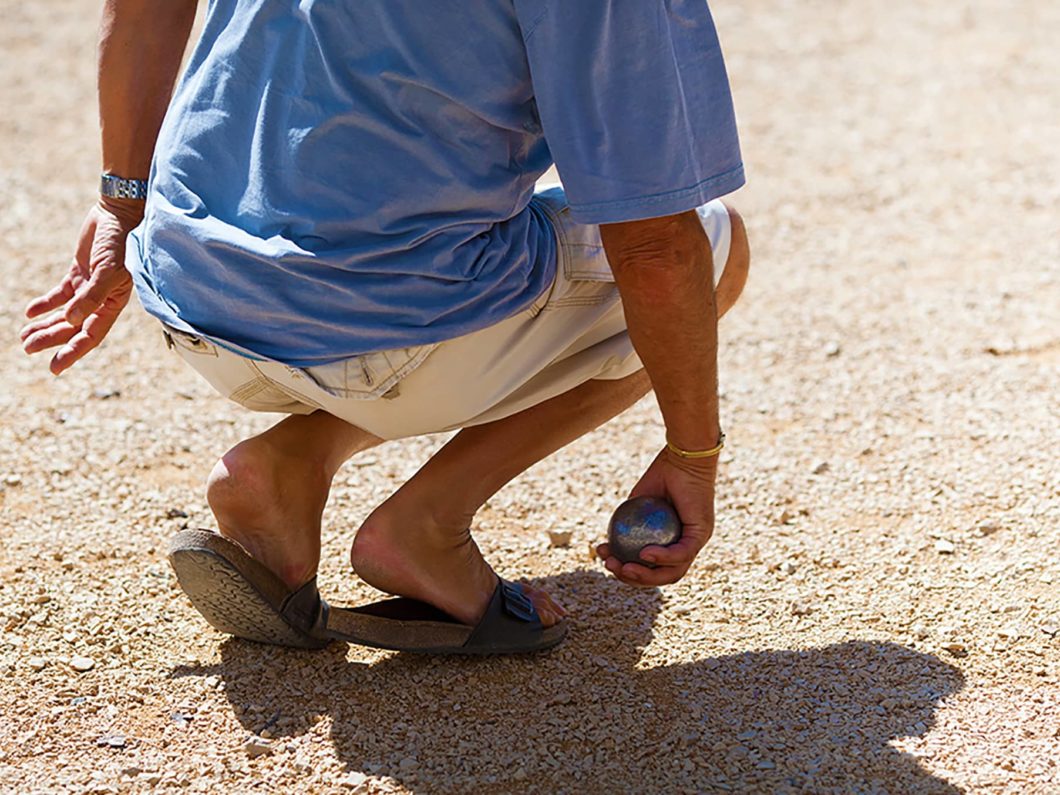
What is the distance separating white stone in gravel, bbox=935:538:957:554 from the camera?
3.14m

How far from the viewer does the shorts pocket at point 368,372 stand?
2369 mm

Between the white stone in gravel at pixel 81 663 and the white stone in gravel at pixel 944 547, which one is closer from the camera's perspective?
the white stone in gravel at pixel 81 663

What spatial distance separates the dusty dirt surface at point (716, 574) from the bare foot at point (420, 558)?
14cm

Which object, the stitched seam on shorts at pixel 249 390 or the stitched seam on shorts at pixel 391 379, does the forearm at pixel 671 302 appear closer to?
the stitched seam on shorts at pixel 391 379

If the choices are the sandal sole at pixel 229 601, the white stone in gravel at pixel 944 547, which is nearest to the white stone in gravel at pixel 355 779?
the sandal sole at pixel 229 601

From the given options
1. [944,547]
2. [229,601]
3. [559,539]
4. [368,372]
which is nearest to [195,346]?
[368,372]

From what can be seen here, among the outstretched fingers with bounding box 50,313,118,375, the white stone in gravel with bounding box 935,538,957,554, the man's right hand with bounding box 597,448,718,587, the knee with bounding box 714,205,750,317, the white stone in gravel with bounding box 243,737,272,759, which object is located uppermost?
the outstretched fingers with bounding box 50,313,118,375

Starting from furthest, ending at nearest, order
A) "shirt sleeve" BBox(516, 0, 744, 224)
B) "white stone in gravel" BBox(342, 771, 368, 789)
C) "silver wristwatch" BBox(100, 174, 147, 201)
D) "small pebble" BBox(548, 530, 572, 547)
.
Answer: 1. "small pebble" BBox(548, 530, 572, 547)
2. "silver wristwatch" BBox(100, 174, 147, 201)
3. "white stone in gravel" BBox(342, 771, 368, 789)
4. "shirt sleeve" BBox(516, 0, 744, 224)

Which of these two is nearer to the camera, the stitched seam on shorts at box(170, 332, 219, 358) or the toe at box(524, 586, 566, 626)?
the stitched seam on shorts at box(170, 332, 219, 358)

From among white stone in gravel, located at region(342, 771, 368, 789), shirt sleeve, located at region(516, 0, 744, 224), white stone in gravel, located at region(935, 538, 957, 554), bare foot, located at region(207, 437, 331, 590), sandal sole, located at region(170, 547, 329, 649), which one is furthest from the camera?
white stone in gravel, located at region(935, 538, 957, 554)

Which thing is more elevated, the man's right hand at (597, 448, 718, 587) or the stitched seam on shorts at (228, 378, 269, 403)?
the stitched seam on shorts at (228, 378, 269, 403)

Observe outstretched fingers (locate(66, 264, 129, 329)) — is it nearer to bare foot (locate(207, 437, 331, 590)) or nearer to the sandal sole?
bare foot (locate(207, 437, 331, 590))

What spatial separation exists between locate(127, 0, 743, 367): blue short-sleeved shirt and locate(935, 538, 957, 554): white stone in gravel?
1.27 meters

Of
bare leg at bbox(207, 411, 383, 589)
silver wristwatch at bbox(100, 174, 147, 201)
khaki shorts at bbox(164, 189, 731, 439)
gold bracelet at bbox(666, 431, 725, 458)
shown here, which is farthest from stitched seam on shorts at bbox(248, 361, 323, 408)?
gold bracelet at bbox(666, 431, 725, 458)
